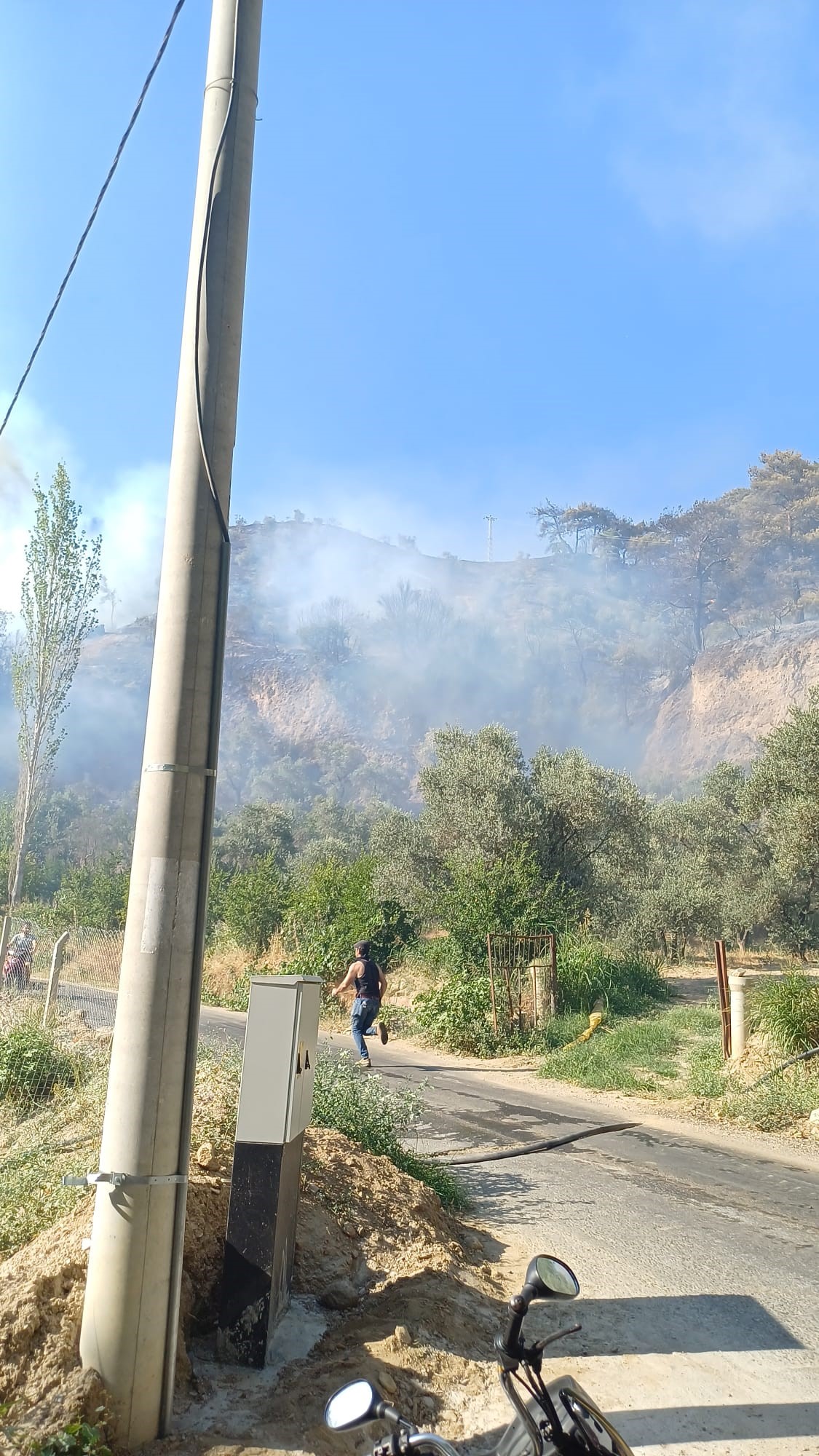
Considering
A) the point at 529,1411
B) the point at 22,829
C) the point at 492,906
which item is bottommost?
the point at 529,1411

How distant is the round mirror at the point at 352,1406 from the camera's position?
1.77m

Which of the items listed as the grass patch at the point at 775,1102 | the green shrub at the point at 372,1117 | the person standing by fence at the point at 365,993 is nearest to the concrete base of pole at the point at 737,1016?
the grass patch at the point at 775,1102

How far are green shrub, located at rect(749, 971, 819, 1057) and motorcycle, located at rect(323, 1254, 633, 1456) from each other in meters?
10.2

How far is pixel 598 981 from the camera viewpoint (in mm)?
17922

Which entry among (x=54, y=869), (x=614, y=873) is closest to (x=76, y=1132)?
(x=614, y=873)

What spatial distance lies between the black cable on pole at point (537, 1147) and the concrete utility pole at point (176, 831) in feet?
14.7

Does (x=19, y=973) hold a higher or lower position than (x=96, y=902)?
lower

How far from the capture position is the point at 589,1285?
5172 millimetres

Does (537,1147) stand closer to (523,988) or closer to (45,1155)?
(45,1155)

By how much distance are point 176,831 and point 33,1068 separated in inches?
244

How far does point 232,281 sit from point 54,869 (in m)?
69.1

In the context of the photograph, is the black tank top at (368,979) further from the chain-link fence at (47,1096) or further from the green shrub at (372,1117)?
the green shrub at (372,1117)

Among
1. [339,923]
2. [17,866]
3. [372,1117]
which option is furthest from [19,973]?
[372,1117]

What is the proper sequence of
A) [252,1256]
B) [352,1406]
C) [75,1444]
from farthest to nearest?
1. [252,1256]
2. [75,1444]
3. [352,1406]
